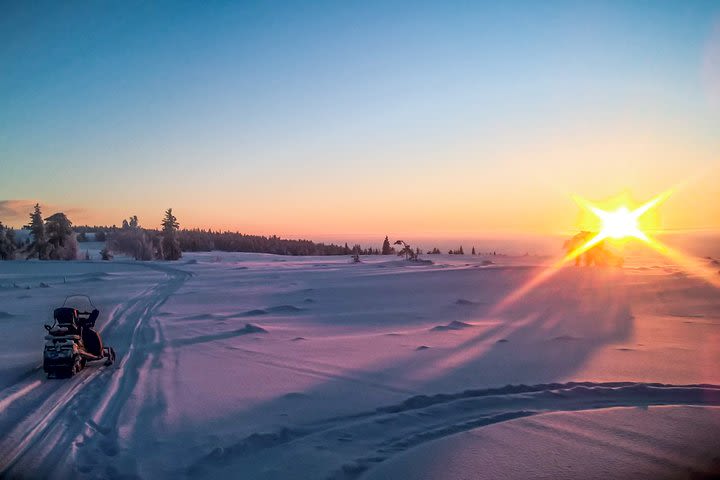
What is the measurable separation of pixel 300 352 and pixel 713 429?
632cm

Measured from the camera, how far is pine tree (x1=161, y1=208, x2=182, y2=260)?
43719mm

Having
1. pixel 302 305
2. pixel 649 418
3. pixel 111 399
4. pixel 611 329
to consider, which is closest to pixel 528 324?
pixel 611 329

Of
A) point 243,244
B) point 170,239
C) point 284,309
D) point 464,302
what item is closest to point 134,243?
point 170,239

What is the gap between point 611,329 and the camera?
10.1m

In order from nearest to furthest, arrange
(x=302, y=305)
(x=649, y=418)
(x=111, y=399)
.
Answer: (x=649, y=418)
(x=111, y=399)
(x=302, y=305)

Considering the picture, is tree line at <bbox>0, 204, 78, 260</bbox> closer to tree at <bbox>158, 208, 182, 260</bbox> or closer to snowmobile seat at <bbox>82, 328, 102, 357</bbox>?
tree at <bbox>158, 208, 182, 260</bbox>

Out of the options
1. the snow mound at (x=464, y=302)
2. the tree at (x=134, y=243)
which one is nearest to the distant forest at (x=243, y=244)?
the tree at (x=134, y=243)

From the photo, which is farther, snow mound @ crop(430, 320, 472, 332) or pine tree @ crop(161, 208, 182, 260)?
pine tree @ crop(161, 208, 182, 260)

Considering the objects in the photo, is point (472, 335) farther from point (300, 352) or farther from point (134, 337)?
point (134, 337)

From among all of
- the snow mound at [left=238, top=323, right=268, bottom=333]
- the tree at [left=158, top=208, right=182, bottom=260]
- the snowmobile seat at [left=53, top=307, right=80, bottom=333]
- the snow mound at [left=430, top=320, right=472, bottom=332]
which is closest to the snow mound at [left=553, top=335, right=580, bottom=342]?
the snow mound at [left=430, top=320, right=472, bottom=332]

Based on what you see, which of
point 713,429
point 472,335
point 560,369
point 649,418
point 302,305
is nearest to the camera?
point 713,429

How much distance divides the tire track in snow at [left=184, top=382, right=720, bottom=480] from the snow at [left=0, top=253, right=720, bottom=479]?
1.1 inches

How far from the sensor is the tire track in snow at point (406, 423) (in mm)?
4152

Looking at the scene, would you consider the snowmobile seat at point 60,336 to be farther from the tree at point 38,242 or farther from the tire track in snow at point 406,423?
the tree at point 38,242
